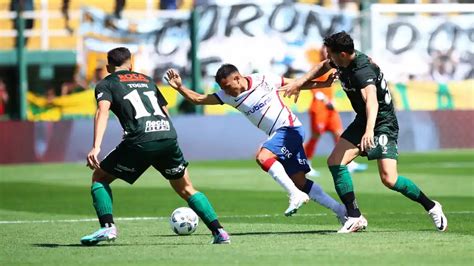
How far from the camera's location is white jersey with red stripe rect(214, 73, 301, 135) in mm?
13586

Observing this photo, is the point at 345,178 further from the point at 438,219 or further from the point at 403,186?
the point at 438,219

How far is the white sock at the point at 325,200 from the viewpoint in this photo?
43.4 feet

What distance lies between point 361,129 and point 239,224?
214 cm

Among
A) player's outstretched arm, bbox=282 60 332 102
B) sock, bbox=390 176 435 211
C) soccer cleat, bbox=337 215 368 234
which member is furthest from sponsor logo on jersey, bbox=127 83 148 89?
sock, bbox=390 176 435 211

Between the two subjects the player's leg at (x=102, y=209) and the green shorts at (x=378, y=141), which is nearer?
the player's leg at (x=102, y=209)

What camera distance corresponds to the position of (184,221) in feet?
42.8

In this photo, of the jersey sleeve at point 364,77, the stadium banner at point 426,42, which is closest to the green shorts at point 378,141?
the jersey sleeve at point 364,77

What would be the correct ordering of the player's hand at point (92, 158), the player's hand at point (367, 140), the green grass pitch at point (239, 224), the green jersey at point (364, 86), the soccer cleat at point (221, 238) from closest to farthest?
1. the green grass pitch at point (239, 224)
2. the player's hand at point (92, 158)
3. the soccer cleat at point (221, 238)
4. the player's hand at point (367, 140)
5. the green jersey at point (364, 86)

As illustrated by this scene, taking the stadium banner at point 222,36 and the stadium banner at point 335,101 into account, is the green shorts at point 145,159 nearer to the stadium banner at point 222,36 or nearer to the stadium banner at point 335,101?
the stadium banner at point 335,101

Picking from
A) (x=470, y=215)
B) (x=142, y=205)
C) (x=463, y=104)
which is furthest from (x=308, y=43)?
(x=470, y=215)

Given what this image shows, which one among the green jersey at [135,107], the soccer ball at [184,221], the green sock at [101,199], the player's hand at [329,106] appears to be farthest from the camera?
the player's hand at [329,106]

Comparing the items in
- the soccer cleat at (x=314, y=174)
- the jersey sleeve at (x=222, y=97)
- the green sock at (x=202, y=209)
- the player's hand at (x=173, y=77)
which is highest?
the player's hand at (x=173, y=77)

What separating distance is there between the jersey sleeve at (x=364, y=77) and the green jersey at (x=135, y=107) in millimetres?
1908

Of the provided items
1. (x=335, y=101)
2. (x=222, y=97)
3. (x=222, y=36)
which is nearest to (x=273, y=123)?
(x=222, y=97)
